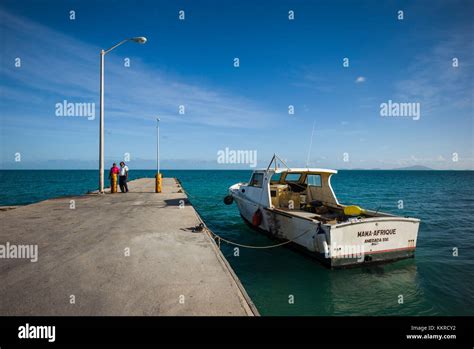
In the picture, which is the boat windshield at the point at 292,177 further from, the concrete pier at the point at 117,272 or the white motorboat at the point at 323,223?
the concrete pier at the point at 117,272

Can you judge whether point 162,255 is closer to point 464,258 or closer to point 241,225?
point 241,225

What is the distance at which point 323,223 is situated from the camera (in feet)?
29.4

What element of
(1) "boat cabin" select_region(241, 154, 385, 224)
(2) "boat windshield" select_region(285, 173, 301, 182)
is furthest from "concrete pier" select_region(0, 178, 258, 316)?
(2) "boat windshield" select_region(285, 173, 301, 182)

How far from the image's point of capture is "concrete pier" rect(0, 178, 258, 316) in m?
3.88

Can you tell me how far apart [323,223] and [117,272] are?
6.51 metres

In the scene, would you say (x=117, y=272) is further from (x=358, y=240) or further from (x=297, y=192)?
(x=297, y=192)

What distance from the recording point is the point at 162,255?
6078mm

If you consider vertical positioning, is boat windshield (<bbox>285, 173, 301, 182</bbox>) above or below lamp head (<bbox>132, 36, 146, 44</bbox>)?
below

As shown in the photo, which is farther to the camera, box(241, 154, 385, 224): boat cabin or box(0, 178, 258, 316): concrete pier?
box(241, 154, 385, 224): boat cabin

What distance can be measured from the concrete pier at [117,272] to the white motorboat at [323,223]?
368cm

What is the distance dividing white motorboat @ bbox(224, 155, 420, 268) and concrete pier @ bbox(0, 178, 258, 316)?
368 centimetres

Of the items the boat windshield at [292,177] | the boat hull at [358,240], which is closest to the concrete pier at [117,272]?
the boat hull at [358,240]

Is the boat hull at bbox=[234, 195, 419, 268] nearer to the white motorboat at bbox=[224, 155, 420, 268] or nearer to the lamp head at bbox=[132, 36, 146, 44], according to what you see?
the white motorboat at bbox=[224, 155, 420, 268]

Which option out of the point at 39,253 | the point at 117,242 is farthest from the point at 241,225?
the point at 39,253
